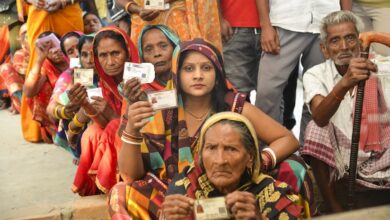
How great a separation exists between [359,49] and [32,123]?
3.83m

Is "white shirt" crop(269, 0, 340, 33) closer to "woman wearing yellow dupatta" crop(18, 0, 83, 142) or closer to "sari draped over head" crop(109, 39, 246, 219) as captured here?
"sari draped over head" crop(109, 39, 246, 219)

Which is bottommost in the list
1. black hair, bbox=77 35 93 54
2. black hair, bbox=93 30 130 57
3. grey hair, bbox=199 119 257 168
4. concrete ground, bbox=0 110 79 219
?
concrete ground, bbox=0 110 79 219

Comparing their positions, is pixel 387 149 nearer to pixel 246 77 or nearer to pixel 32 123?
pixel 246 77

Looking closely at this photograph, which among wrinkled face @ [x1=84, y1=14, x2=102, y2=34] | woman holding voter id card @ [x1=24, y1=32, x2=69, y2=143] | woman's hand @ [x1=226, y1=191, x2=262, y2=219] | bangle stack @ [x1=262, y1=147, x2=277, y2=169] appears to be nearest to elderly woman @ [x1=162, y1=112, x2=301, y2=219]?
woman's hand @ [x1=226, y1=191, x2=262, y2=219]

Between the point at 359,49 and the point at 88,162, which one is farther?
the point at 88,162

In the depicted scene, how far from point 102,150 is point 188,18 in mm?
1091

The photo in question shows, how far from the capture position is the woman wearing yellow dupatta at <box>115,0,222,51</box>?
4.32m

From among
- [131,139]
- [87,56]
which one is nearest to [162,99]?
[131,139]

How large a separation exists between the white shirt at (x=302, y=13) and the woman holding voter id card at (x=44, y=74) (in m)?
2.22

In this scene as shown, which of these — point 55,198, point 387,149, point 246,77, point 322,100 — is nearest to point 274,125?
point 322,100

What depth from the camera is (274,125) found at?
343 centimetres

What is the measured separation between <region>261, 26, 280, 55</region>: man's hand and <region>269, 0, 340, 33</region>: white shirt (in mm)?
83

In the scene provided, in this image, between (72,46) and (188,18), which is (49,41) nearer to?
(72,46)

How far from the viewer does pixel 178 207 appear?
262cm
